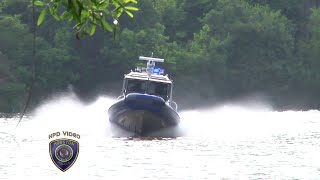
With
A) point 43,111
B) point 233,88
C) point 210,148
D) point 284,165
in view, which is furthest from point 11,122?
point 233,88

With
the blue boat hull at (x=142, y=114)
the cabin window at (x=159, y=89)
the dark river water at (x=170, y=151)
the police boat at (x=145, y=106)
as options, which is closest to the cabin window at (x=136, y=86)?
the police boat at (x=145, y=106)

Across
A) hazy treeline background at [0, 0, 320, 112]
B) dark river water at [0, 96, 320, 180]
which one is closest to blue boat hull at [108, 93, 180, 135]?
dark river water at [0, 96, 320, 180]

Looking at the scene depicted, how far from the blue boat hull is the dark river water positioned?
0.56 m

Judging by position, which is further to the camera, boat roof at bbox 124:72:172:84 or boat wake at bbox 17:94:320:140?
boat roof at bbox 124:72:172:84

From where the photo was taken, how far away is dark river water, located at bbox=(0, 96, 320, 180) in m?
27.2

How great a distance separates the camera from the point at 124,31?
86.7 metres

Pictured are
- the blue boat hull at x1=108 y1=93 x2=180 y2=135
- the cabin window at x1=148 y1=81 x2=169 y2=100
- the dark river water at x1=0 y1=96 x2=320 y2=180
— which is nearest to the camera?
the dark river water at x1=0 y1=96 x2=320 y2=180

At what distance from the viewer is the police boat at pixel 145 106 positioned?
42594 millimetres

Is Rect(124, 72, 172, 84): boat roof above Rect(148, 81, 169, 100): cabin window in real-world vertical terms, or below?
above

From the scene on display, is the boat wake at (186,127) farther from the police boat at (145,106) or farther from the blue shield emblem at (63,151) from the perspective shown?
the blue shield emblem at (63,151)

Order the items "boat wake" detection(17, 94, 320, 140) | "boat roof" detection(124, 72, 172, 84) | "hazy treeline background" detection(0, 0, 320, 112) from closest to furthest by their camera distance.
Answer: "boat wake" detection(17, 94, 320, 140), "boat roof" detection(124, 72, 172, 84), "hazy treeline background" detection(0, 0, 320, 112)

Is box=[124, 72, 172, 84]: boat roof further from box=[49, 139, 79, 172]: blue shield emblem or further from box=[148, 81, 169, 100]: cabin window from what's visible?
box=[49, 139, 79, 172]: blue shield emblem

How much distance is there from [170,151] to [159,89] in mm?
9800

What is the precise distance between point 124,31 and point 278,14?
78.1 ft
